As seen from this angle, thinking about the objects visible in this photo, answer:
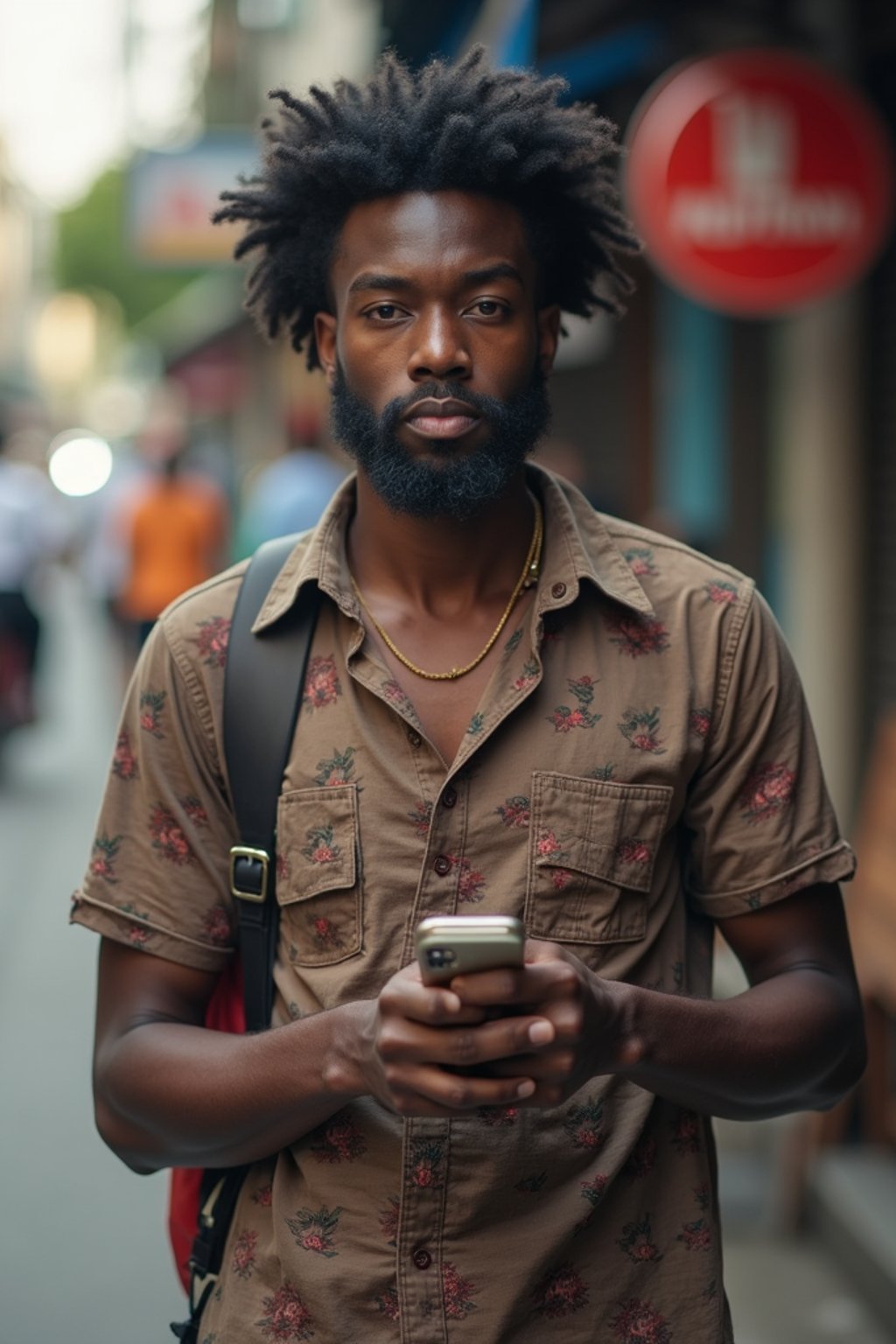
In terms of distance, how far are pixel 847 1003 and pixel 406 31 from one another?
8515 mm

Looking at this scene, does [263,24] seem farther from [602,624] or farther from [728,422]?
[602,624]

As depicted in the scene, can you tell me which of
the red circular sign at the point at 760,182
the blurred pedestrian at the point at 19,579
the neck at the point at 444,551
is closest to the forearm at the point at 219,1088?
the neck at the point at 444,551

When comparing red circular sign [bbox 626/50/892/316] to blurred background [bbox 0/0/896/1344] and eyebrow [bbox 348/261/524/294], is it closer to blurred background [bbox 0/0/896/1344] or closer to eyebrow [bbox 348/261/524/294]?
blurred background [bbox 0/0/896/1344]

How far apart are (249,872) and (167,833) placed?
0.41ft

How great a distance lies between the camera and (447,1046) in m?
1.85

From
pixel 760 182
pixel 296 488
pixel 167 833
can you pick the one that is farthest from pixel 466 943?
pixel 296 488

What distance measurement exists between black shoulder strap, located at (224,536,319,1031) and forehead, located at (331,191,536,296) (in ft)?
1.66

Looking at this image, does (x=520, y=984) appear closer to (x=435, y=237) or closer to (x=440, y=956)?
(x=440, y=956)

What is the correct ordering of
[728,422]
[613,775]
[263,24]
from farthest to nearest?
[263,24] → [728,422] → [613,775]

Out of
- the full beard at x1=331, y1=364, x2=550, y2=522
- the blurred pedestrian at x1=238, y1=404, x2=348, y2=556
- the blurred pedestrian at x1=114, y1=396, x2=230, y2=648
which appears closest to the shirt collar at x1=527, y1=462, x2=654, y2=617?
the full beard at x1=331, y1=364, x2=550, y2=522

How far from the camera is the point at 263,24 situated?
26719mm

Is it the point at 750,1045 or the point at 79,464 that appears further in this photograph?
the point at 79,464

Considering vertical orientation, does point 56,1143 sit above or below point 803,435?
below

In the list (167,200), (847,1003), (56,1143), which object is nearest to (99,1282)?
(56,1143)
